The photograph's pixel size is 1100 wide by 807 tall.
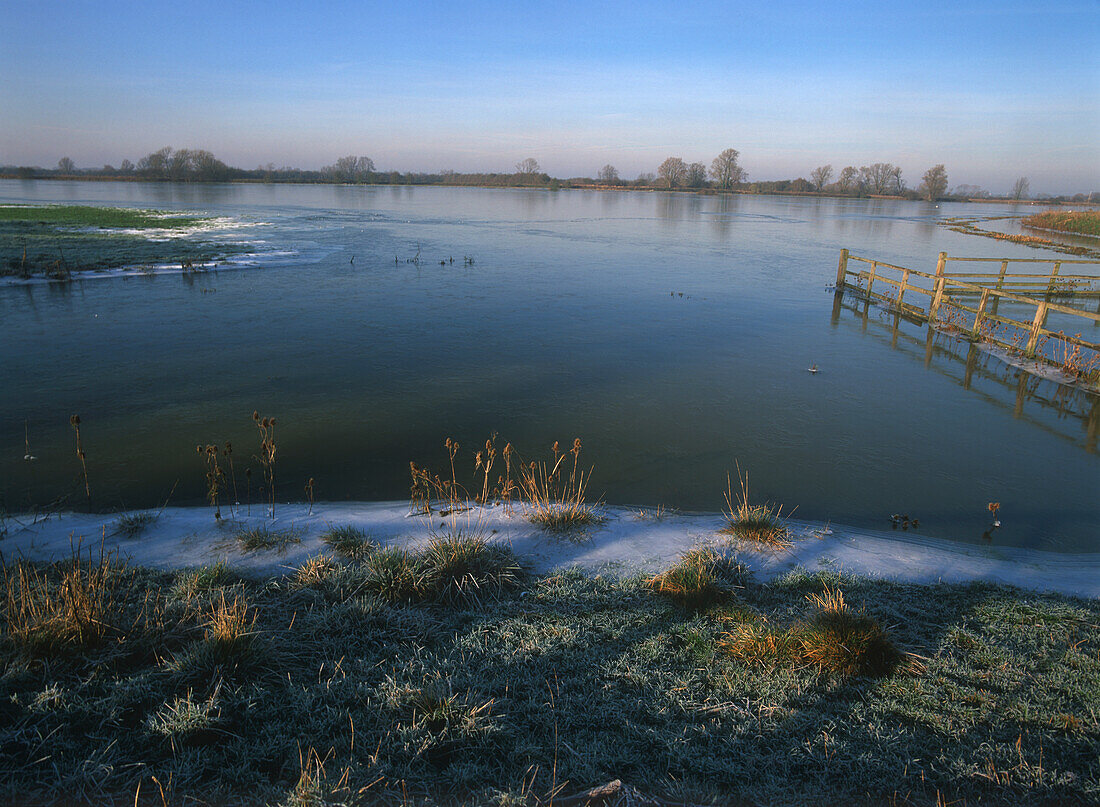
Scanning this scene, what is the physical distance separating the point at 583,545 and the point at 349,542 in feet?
7.27

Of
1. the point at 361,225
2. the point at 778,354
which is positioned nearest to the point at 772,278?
the point at 778,354

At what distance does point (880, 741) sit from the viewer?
3299 mm

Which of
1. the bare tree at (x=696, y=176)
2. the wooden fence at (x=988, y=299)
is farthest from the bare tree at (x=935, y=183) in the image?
the wooden fence at (x=988, y=299)

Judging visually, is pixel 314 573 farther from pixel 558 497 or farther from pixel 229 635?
pixel 558 497

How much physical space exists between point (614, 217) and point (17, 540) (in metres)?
50.2

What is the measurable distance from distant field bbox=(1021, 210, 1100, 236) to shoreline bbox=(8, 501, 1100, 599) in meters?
56.7

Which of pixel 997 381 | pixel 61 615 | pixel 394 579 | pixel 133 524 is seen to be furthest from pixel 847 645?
pixel 997 381

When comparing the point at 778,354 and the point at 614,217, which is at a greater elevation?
the point at 614,217

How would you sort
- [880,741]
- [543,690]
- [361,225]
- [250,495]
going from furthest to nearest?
[361,225] → [250,495] → [543,690] → [880,741]

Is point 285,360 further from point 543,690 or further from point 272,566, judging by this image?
point 543,690

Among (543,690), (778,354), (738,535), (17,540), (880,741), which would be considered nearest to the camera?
(880,741)

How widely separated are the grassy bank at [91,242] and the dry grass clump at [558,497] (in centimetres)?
1953

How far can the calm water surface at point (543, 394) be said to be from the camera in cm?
734

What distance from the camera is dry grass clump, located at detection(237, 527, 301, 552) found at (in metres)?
5.29
